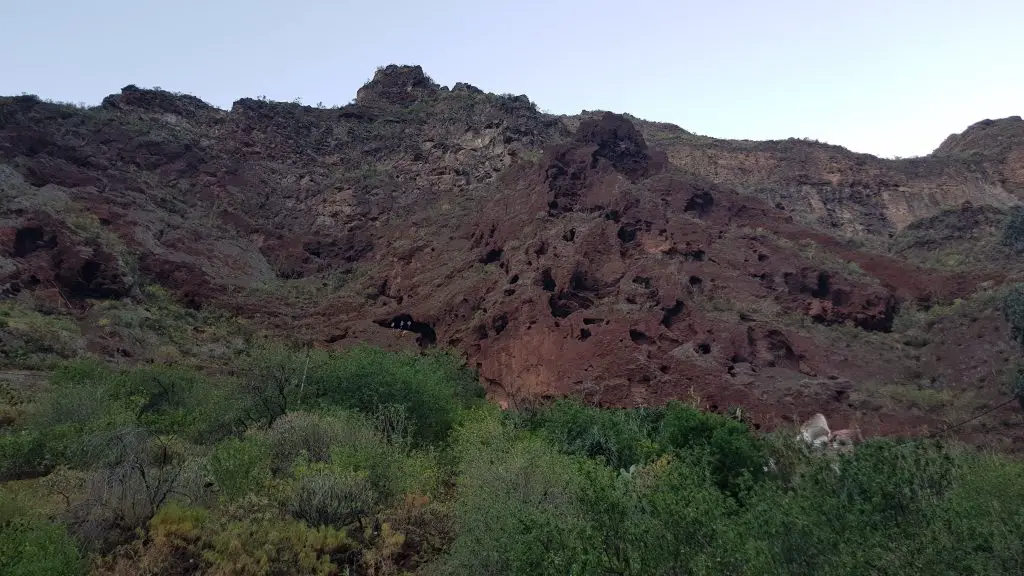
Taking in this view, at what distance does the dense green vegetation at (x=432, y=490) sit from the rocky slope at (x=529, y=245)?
19.2ft

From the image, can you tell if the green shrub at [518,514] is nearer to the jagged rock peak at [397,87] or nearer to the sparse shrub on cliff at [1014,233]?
the sparse shrub on cliff at [1014,233]

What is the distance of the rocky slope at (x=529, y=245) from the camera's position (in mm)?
27250

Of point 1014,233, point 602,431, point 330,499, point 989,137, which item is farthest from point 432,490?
point 989,137

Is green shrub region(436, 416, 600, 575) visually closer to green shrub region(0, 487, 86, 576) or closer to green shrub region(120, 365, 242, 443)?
green shrub region(0, 487, 86, 576)

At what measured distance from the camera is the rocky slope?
27250 millimetres

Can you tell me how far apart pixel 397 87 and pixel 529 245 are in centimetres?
4621

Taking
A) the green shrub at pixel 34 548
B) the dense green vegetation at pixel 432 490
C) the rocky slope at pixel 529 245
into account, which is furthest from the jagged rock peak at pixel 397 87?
the green shrub at pixel 34 548

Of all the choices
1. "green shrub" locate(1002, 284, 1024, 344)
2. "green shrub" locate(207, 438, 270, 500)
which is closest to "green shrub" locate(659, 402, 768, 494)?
"green shrub" locate(207, 438, 270, 500)

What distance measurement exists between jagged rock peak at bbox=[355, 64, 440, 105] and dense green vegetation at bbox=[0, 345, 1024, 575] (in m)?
53.3

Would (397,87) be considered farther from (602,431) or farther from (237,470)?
(237,470)

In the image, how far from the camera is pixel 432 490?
58.6ft

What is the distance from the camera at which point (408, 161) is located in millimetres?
59938

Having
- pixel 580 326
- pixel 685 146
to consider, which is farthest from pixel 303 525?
pixel 685 146

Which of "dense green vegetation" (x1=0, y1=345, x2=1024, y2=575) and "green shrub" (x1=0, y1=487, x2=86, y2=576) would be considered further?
"green shrub" (x1=0, y1=487, x2=86, y2=576)
